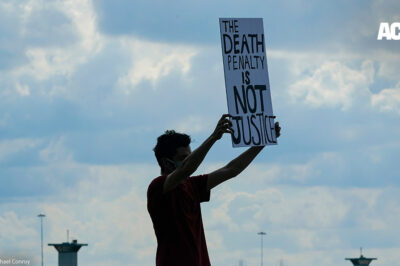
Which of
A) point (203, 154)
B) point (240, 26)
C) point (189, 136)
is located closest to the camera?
point (203, 154)

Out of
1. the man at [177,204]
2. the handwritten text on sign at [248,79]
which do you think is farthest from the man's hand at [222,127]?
the handwritten text on sign at [248,79]

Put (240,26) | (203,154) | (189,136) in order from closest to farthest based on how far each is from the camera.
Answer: (203,154) < (189,136) < (240,26)

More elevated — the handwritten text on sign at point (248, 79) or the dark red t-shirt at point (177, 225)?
the handwritten text on sign at point (248, 79)

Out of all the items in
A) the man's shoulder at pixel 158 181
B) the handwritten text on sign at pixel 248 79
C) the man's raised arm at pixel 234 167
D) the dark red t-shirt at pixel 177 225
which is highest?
the handwritten text on sign at pixel 248 79

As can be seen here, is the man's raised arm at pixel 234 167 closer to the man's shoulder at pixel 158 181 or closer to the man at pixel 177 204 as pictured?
the man at pixel 177 204

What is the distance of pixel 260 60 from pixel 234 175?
1.67 m

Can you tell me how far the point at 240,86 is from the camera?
16172 millimetres

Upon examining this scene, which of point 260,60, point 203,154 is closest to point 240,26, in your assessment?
point 260,60

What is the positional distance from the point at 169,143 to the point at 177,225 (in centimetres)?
105

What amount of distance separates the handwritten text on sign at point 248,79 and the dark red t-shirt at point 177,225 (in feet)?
4.10

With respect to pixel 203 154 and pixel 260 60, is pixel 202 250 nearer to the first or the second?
pixel 203 154

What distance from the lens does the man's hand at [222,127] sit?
14.7m

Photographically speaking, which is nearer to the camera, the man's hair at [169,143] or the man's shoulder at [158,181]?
the man's shoulder at [158,181]

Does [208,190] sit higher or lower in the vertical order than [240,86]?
lower
